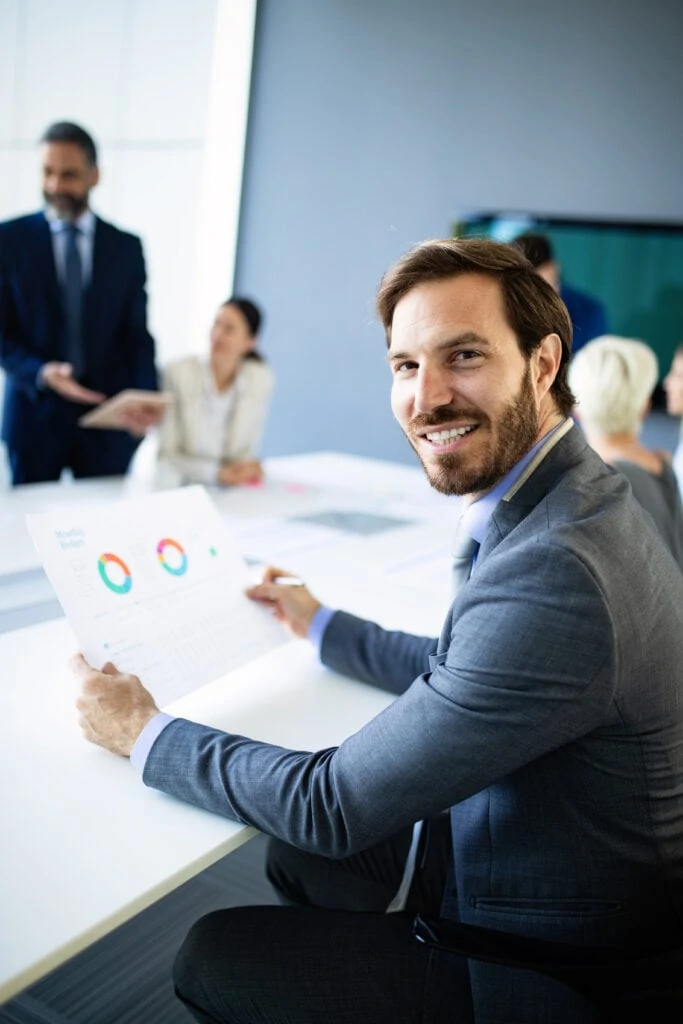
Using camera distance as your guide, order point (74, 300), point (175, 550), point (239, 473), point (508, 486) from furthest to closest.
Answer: point (74, 300)
point (239, 473)
point (175, 550)
point (508, 486)

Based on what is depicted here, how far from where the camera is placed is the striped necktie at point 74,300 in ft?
10.6

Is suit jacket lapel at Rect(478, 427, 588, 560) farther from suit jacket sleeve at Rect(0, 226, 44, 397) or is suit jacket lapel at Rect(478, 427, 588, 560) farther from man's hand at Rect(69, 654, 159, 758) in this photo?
suit jacket sleeve at Rect(0, 226, 44, 397)

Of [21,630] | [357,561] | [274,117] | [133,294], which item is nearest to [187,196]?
[274,117]

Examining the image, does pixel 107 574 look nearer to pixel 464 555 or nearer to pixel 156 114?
pixel 464 555

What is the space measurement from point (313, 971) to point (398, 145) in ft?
15.5

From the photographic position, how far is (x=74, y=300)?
3283mm

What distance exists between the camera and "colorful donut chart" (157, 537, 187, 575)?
1.38m

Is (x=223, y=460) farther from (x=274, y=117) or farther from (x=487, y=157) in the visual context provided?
(x=274, y=117)

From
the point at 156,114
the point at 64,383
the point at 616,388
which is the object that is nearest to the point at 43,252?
the point at 64,383

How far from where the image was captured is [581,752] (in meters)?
0.95

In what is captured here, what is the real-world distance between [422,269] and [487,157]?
12.9 feet

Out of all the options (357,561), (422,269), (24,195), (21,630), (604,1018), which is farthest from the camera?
(24,195)

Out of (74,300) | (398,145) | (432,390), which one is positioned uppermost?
(398,145)

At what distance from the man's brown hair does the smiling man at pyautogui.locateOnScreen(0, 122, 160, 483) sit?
2.00 m
